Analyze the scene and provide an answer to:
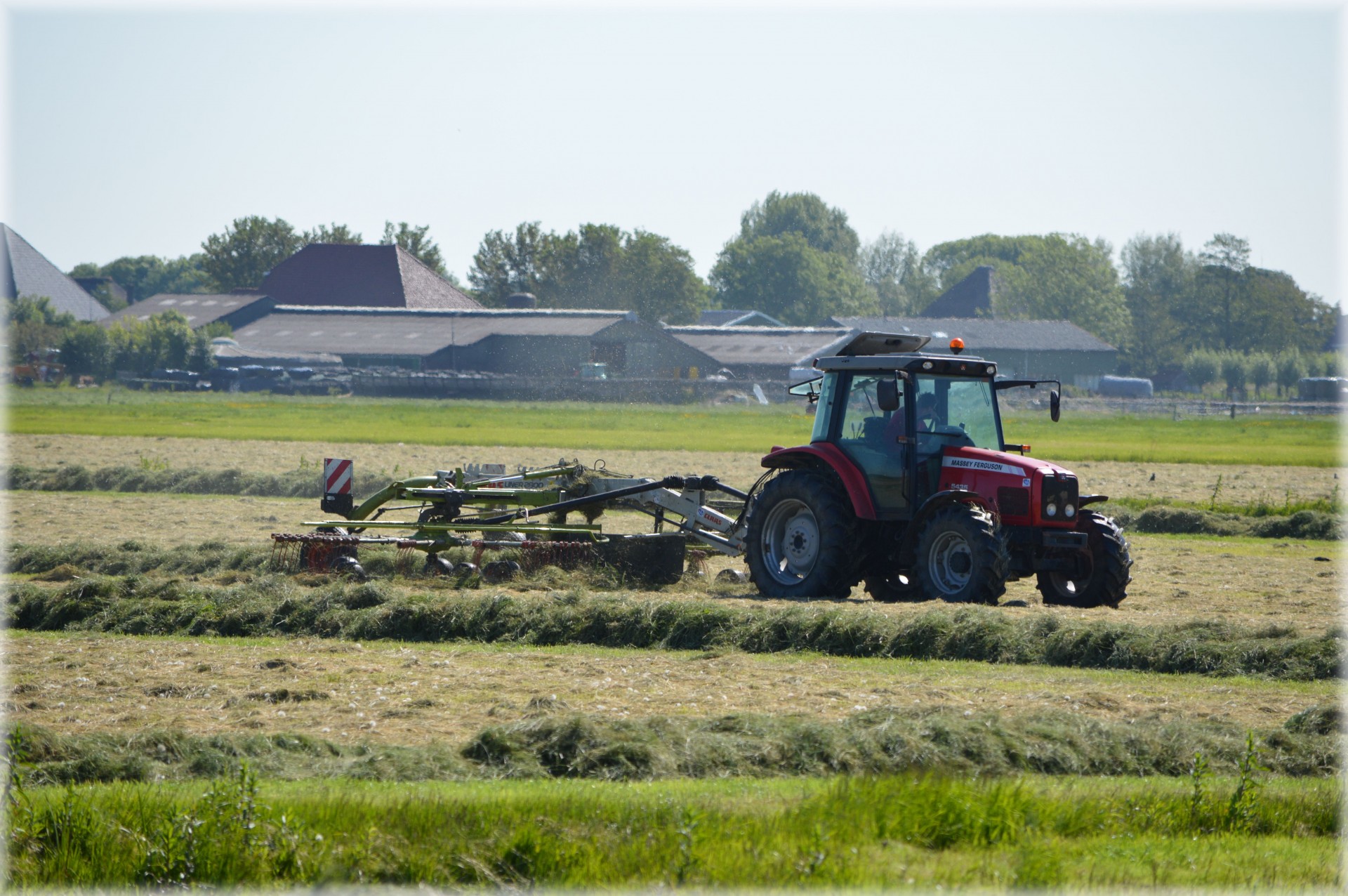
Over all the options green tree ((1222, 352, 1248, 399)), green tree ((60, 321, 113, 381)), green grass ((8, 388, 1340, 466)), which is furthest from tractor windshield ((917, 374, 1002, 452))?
green tree ((1222, 352, 1248, 399))

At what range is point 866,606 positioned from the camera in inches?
520

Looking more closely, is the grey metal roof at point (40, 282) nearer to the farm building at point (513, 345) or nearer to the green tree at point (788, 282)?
the farm building at point (513, 345)

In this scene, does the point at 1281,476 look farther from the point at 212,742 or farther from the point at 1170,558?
the point at 212,742

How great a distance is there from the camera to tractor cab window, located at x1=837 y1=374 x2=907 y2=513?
14055 mm

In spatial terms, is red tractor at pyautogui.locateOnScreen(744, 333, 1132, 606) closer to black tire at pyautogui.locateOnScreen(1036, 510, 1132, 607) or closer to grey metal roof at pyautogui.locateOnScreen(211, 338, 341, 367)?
black tire at pyautogui.locateOnScreen(1036, 510, 1132, 607)

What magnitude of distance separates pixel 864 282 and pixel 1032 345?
59936 millimetres

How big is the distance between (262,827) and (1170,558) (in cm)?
1508

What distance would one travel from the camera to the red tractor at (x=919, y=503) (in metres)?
13.4

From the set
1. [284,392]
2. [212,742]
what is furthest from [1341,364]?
[212,742]

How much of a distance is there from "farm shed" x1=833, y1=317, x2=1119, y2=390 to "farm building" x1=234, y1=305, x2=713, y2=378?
22911mm

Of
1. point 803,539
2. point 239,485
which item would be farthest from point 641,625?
point 239,485

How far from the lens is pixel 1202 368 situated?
115 metres

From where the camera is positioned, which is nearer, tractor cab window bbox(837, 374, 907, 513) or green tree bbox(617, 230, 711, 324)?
tractor cab window bbox(837, 374, 907, 513)

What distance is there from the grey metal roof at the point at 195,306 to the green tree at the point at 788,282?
188 ft
